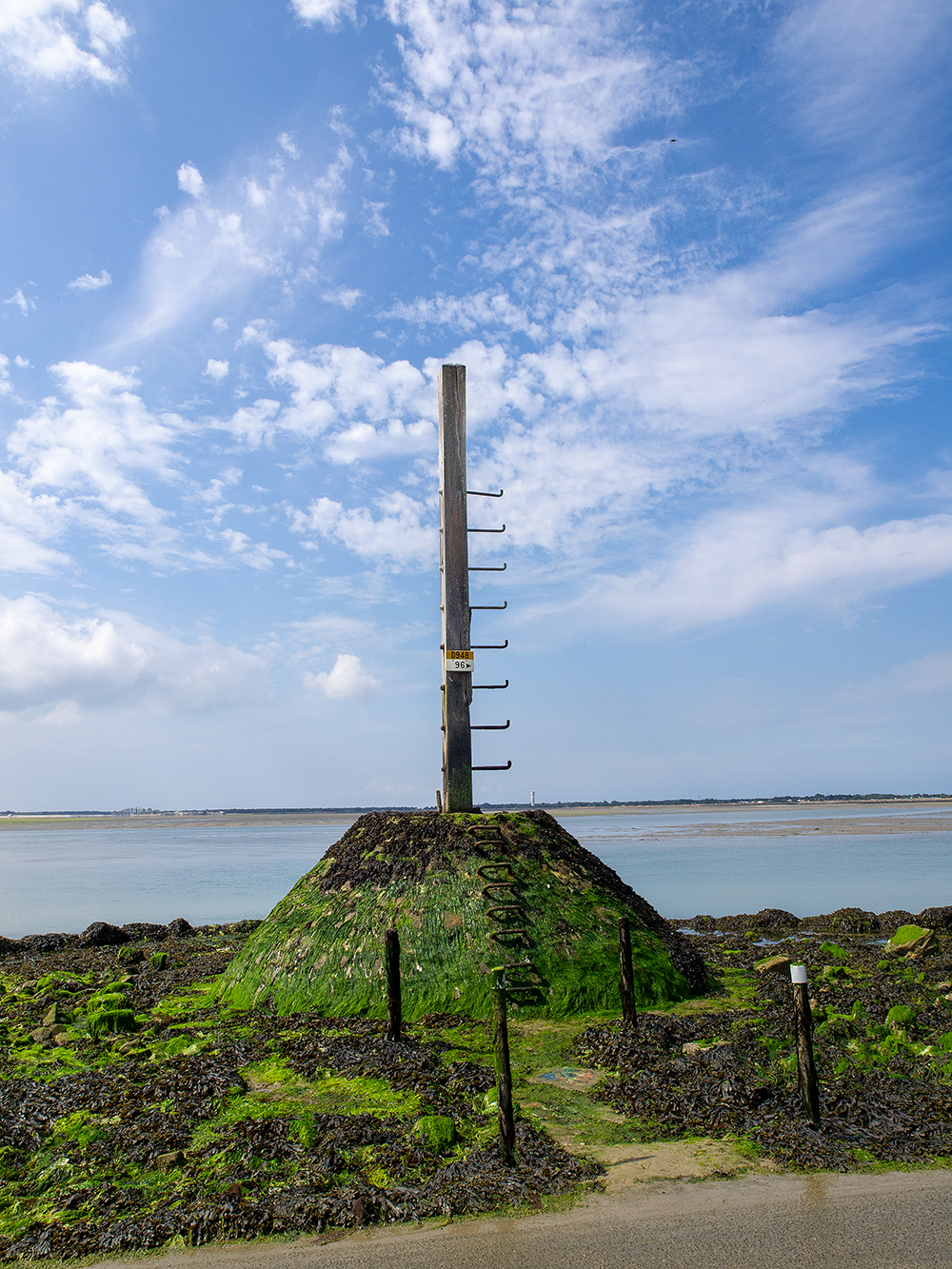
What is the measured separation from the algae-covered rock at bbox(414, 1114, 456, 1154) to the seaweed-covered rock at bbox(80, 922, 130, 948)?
14181 millimetres

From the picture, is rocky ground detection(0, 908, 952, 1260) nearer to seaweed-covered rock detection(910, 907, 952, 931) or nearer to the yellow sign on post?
the yellow sign on post

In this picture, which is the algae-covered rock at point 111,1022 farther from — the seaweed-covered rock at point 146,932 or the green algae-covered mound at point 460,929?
the seaweed-covered rock at point 146,932

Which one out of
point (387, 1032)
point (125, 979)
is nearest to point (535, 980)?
point (387, 1032)

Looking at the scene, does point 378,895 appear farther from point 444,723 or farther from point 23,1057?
point 23,1057

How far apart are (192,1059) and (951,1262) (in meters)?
6.75

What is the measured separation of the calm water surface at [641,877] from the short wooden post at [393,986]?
15.0 m

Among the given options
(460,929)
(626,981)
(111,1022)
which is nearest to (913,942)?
(626,981)

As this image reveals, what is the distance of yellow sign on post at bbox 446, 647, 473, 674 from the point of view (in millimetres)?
11609

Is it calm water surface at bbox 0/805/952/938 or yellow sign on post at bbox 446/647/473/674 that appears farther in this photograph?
calm water surface at bbox 0/805/952/938

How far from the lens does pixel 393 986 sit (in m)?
8.89

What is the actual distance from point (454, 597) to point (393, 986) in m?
5.15

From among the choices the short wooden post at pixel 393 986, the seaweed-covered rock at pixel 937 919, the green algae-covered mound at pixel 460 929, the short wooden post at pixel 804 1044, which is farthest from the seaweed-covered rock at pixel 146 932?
the seaweed-covered rock at pixel 937 919

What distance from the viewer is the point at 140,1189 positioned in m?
5.76

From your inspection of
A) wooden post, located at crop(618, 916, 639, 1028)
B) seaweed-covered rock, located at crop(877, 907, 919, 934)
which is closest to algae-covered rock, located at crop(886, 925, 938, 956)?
seaweed-covered rock, located at crop(877, 907, 919, 934)
